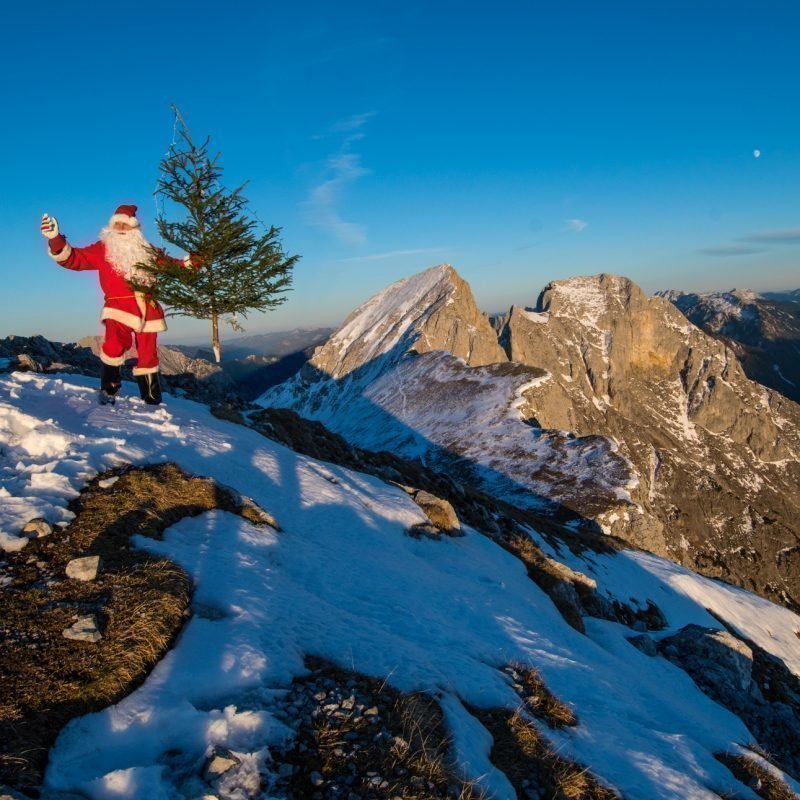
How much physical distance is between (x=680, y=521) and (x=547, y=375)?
60.3 metres

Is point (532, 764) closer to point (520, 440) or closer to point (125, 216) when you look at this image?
point (125, 216)

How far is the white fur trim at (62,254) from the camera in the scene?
11531mm

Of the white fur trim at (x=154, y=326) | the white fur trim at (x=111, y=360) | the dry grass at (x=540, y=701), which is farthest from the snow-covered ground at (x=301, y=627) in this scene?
the white fur trim at (x=154, y=326)

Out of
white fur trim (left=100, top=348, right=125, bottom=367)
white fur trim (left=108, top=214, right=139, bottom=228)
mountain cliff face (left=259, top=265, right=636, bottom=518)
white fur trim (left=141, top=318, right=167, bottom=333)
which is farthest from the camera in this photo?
mountain cliff face (left=259, top=265, right=636, bottom=518)

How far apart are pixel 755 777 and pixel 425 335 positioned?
15787 centimetres

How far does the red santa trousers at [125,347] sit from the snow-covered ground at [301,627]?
1074mm

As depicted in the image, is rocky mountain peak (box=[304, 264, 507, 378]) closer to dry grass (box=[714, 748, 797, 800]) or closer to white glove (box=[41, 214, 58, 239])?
white glove (box=[41, 214, 58, 239])

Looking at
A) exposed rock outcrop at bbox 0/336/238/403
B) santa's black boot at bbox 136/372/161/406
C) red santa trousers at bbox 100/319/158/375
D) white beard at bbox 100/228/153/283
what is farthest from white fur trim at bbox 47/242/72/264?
exposed rock outcrop at bbox 0/336/238/403

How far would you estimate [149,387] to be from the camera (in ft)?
44.7

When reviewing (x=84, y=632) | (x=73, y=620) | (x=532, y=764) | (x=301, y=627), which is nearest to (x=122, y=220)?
(x=73, y=620)

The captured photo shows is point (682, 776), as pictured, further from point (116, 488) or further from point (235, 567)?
point (116, 488)

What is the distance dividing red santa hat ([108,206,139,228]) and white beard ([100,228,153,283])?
0.16 meters

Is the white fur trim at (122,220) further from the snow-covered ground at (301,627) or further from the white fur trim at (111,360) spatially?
the snow-covered ground at (301,627)

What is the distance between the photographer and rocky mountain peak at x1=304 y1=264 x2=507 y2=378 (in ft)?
549
